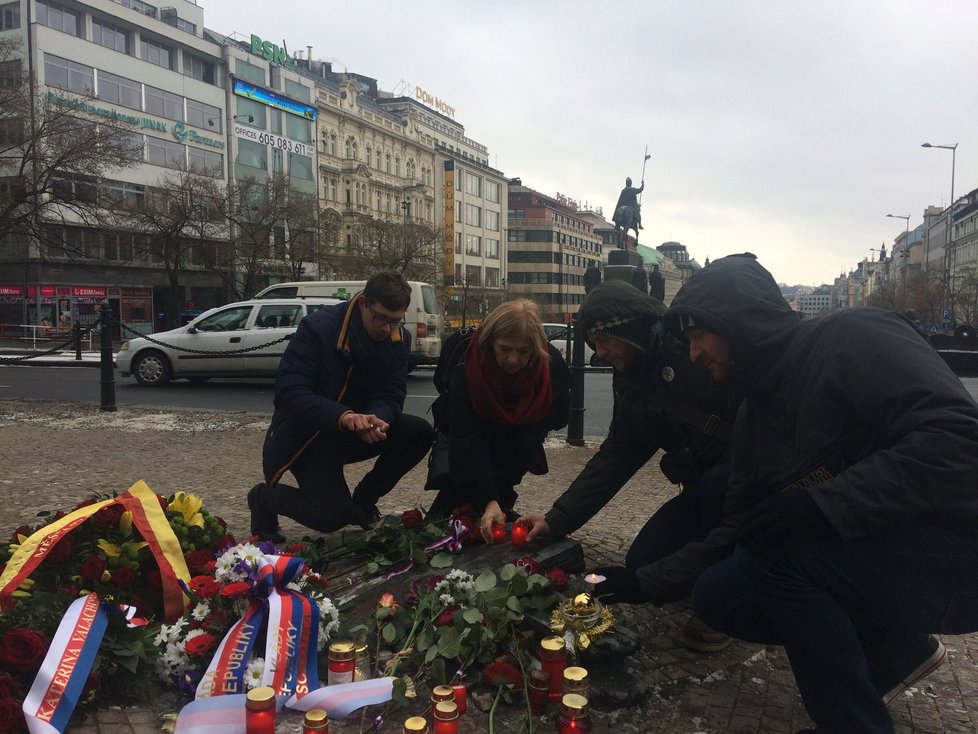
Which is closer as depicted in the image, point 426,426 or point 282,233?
point 426,426

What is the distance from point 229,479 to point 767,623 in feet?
16.5

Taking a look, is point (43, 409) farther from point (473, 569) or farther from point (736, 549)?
point (736, 549)

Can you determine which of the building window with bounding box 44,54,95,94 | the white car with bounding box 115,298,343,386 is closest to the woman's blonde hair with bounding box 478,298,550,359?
the white car with bounding box 115,298,343,386

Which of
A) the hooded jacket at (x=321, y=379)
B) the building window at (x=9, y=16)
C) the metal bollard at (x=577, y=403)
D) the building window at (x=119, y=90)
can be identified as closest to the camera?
the hooded jacket at (x=321, y=379)

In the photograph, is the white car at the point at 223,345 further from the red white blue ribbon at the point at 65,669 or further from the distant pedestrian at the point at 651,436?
the red white blue ribbon at the point at 65,669

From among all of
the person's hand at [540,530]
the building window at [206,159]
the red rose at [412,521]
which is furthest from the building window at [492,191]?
the person's hand at [540,530]

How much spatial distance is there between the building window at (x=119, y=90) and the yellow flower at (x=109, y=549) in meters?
45.1

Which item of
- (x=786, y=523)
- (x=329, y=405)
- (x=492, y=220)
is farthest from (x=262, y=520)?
(x=492, y=220)

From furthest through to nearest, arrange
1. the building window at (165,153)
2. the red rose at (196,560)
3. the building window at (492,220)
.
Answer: the building window at (492,220) → the building window at (165,153) → the red rose at (196,560)

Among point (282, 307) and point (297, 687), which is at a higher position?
point (282, 307)

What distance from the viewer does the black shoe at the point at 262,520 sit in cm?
410

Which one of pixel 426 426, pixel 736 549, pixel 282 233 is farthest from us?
pixel 282 233

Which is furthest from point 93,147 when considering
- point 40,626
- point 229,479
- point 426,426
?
point 40,626

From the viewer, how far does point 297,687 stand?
250 cm
